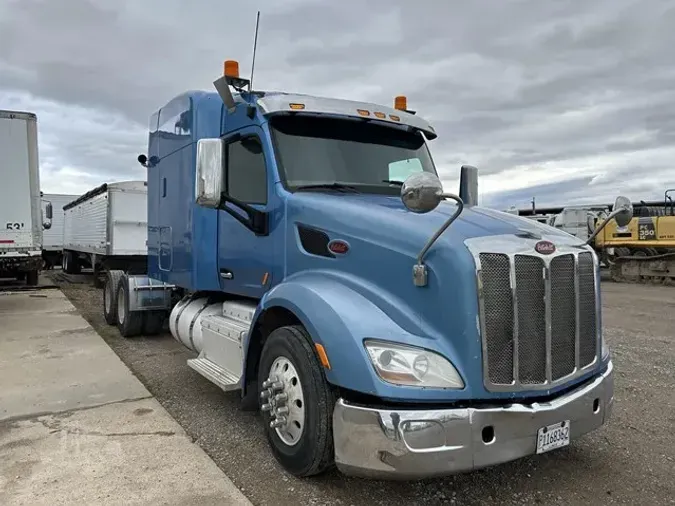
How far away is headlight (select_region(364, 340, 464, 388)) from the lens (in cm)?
294

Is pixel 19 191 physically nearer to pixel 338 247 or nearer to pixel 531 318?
pixel 338 247

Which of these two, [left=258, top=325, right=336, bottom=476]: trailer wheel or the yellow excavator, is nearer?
[left=258, top=325, right=336, bottom=476]: trailer wheel

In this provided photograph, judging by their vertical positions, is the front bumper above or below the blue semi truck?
below

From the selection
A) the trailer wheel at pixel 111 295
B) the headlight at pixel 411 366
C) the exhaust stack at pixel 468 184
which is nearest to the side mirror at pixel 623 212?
the exhaust stack at pixel 468 184

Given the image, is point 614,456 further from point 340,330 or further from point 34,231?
point 34,231

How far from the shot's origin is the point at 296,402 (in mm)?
3525

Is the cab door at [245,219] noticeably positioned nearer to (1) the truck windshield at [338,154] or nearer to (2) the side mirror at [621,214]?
(1) the truck windshield at [338,154]

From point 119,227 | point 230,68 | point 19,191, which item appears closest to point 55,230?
point 119,227

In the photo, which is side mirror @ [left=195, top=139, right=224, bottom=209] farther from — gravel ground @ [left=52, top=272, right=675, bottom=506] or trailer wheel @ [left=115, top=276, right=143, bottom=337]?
trailer wheel @ [left=115, top=276, right=143, bottom=337]

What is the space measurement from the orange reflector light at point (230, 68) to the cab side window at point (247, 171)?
1.82 feet

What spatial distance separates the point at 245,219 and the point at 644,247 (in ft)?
58.6

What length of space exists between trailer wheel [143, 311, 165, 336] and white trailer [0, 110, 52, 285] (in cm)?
542

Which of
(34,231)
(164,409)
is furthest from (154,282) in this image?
(34,231)

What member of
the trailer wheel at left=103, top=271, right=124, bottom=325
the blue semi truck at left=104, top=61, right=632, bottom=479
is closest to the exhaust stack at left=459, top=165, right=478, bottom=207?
the blue semi truck at left=104, top=61, right=632, bottom=479
